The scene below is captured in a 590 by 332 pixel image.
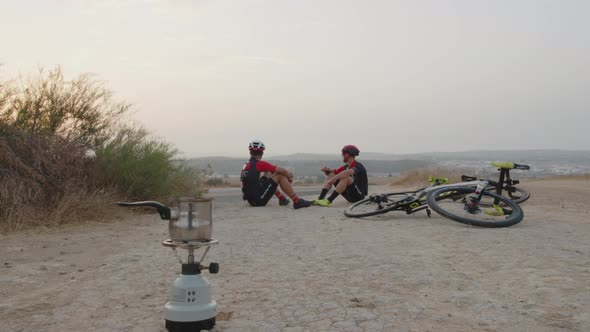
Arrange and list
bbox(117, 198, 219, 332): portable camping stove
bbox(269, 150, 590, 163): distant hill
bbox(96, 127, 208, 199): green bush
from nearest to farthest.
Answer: bbox(117, 198, 219, 332): portable camping stove
bbox(96, 127, 208, 199): green bush
bbox(269, 150, 590, 163): distant hill

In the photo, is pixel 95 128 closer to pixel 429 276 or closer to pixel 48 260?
pixel 48 260

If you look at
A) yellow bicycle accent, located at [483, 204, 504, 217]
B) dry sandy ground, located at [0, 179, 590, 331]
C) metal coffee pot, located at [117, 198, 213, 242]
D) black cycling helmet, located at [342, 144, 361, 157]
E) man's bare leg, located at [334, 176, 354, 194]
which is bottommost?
dry sandy ground, located at [0, 179, 590, 331]

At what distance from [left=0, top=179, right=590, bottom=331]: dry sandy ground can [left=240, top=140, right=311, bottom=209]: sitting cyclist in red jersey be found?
2935 mm

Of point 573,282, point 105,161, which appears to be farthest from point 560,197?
point 105,161

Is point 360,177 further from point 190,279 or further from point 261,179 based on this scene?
point 190,279

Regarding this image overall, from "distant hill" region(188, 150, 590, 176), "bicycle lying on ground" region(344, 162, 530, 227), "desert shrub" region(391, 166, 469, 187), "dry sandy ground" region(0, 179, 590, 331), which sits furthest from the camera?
"distant hill" region(188, 150, 590, 176)

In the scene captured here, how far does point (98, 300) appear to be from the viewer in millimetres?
4562

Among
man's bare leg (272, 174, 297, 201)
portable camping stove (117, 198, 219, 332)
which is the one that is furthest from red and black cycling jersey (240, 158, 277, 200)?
portable camping stove (117, 198, 219, 332)

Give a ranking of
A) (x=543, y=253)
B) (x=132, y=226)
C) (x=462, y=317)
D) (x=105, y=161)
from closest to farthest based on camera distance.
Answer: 1. (x=462, y=317)
2. (x=543, y=253)
3. (x=132, y=226)
4. (x=105, y=161)

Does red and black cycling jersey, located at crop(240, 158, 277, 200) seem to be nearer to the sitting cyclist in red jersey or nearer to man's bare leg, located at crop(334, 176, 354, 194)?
the sitting cyclist in red jersey

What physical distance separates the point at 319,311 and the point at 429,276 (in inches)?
55.3

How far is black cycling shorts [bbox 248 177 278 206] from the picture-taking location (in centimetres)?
1188

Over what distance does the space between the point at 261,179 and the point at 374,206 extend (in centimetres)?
275

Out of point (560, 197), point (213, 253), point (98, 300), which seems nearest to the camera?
point (98, 300)
